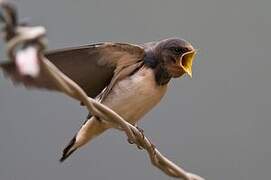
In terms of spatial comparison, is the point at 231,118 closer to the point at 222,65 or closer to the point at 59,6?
the point at 222,65

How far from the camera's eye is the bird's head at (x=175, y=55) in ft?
4.42

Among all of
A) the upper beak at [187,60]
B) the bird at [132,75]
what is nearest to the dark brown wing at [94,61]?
the bird at [132,75]

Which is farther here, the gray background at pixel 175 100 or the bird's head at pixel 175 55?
the gray background at pixel 175 100

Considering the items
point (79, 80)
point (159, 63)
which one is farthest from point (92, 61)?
point (159, 63)

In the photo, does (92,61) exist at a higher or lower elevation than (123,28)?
higher

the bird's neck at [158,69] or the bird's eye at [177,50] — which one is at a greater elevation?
the bird's eye at [177,50]

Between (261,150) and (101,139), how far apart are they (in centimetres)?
68

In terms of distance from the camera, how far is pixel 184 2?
8.00ft

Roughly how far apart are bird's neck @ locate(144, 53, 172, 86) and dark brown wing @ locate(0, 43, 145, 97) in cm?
2

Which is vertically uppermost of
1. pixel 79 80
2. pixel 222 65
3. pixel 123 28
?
pixel 79 80

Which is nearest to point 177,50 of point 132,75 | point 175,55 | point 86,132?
point 175,55

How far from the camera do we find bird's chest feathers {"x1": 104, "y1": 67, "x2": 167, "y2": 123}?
4.57 feet

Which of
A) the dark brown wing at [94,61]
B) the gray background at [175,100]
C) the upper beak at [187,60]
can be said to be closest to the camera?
the dark brown wing at [94,61]

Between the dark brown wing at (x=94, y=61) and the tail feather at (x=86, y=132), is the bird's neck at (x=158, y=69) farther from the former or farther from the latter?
the tail feather at (x=86, y=132)
